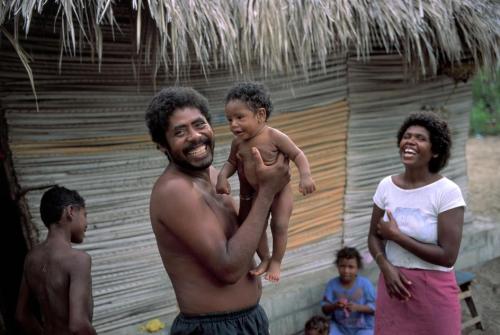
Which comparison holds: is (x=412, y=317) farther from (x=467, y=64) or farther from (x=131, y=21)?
(x=467, y=64)

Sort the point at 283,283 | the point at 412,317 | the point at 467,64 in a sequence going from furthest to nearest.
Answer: the point at 467,64, the point at 283,283, the point at 412,317

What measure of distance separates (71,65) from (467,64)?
3683 millimetres

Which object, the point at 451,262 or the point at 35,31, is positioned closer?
the point at 451,262

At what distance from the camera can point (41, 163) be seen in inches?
130

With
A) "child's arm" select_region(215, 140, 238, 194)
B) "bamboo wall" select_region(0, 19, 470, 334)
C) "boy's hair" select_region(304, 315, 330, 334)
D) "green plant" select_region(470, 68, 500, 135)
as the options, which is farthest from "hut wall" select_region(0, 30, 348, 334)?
"green plant" select_region(470, 68, 500, 135)

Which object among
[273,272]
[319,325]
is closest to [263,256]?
[273,272]

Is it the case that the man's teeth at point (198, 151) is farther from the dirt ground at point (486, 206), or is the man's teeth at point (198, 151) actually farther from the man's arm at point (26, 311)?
the dirt ground at point (486, 206)

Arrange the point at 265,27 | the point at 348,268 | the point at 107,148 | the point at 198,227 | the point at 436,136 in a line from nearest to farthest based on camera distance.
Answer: the point at 198,227
the point at 436,136
the point at 265,27
the point at 107,148
the point at 348,268

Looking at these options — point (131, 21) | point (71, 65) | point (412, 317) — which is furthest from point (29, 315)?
point (412, 317)

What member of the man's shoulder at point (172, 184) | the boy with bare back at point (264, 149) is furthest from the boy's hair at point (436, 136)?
the man's shoulder at point (172, 184)

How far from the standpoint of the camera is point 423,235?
267 cm

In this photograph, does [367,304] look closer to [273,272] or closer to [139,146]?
[139,146]

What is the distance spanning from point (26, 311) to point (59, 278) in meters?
0.41

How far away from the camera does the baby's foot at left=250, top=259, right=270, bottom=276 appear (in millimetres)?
2096
